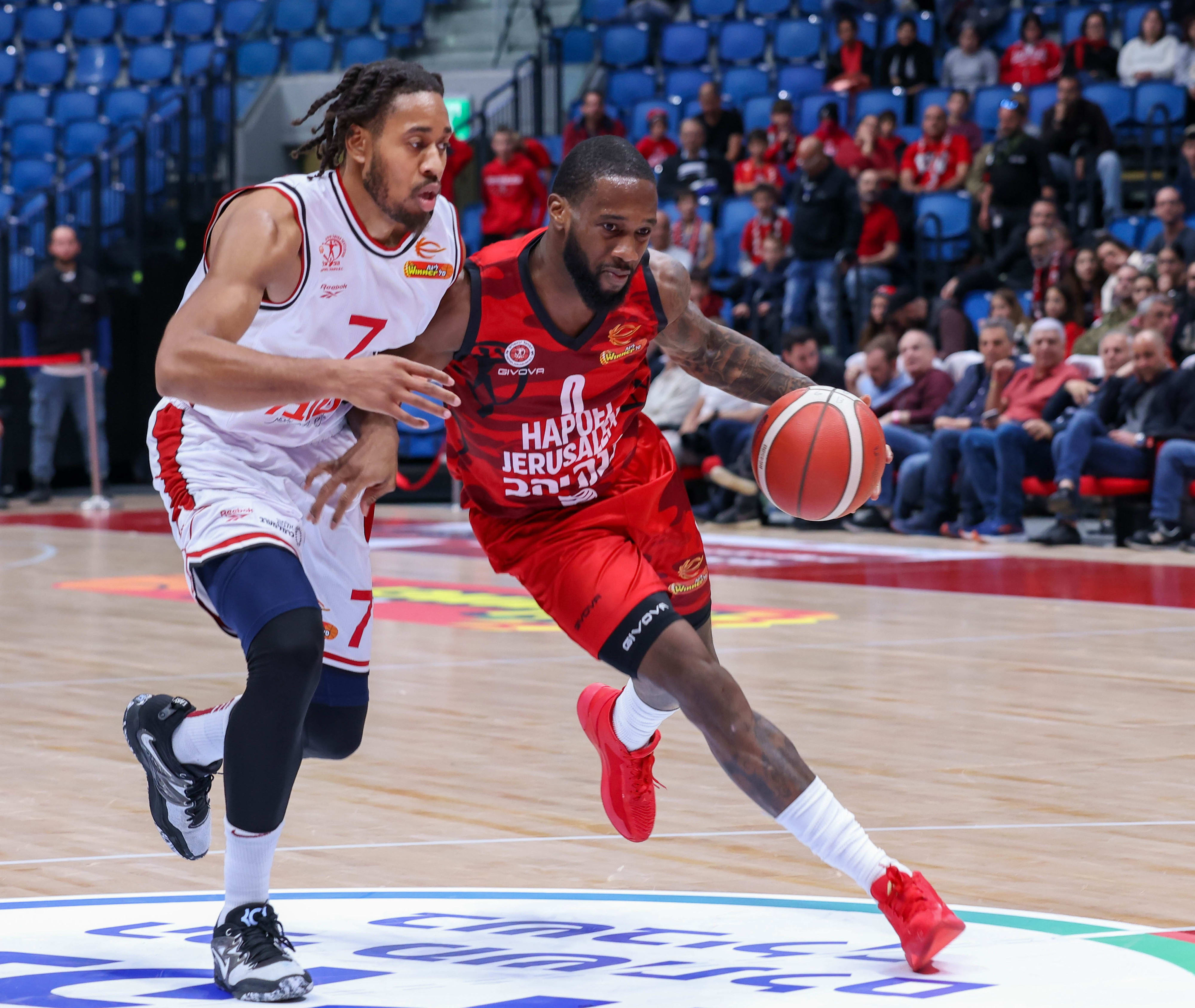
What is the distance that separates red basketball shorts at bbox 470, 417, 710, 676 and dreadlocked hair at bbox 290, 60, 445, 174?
906 millimetres

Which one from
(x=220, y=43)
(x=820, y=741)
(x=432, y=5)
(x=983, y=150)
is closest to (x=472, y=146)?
(x=432, y=5)

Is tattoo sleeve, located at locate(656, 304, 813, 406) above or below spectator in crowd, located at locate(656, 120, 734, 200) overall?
above

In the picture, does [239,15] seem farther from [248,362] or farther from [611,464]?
[248,362]

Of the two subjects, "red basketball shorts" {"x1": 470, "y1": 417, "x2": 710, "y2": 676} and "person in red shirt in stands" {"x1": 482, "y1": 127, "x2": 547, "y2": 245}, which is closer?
"red basketball shorts" {"x1": 470, "y1": 417, "x2": 710, "y2": 676}

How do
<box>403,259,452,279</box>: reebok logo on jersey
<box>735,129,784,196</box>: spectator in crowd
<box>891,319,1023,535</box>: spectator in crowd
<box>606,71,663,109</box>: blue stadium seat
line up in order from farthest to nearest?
<box>606,71,663,109</box>: blue stadium seat < <box>735,129,784,196</box>: spectator in crowd < <box>891,319,1023,535</box>: spectator in crowd < <box>403,259,452,279</box>: reebok logo on jersey

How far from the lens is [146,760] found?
377 centimetres

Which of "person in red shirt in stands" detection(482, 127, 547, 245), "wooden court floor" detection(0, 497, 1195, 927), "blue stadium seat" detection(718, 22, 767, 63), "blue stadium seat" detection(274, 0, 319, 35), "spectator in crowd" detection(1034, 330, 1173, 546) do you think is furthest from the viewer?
"blue stadium seat" detection(274, 0, 319, 35)

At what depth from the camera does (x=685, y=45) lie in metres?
17.0

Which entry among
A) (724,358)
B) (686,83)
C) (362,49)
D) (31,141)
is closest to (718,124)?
(686,83)

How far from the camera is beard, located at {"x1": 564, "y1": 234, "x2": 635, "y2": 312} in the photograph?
3.73 m

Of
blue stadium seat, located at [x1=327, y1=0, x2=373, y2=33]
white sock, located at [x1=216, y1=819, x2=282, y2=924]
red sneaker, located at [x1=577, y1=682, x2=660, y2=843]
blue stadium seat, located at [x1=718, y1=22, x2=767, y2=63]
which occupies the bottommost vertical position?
red sneaker, located at [x1=577, y1=682, x2=660, y2=843]

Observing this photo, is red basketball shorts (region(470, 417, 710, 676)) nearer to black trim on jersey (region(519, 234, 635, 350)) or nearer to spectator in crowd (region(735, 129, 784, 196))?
black trim on jersey (region(519, 234, 635, 350))

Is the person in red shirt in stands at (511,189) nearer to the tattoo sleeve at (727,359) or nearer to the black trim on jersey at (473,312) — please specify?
the tattoo sleeve at (727,359)

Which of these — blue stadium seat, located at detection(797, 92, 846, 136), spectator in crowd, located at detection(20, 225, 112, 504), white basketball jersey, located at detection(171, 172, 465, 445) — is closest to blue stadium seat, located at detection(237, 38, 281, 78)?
spectator in crowd, located at detection(20, 225, 112, 504)
